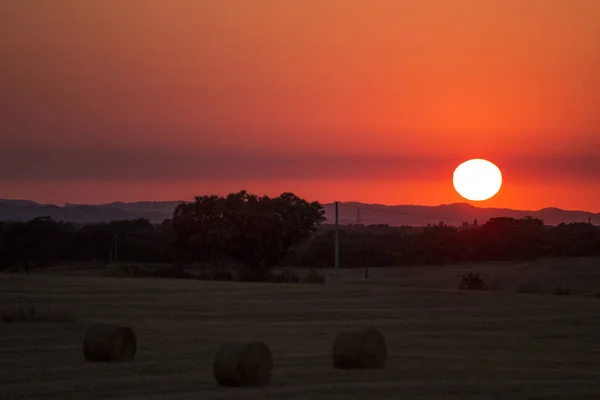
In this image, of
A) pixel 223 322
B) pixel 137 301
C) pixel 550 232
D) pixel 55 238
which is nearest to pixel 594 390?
pixel 223 322

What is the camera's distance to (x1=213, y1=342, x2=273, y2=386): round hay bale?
16984 millimetres

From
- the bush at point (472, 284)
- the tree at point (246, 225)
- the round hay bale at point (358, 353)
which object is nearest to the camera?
the round hay bale at point (358, 353)

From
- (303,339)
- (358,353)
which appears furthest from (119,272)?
(358,353)

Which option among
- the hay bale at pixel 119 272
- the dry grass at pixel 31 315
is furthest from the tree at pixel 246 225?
the dry grass at pixel 31 315

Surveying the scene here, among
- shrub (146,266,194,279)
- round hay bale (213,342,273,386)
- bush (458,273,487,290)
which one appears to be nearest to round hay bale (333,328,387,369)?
round hay bale (213,342,273,386)

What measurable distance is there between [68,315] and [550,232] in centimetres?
7390

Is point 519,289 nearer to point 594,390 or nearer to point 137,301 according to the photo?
point 137,301

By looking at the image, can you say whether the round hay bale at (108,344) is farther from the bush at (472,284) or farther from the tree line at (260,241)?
the tree line at (260,241)

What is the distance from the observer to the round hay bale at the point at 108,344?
19969 mm

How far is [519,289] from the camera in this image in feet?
161

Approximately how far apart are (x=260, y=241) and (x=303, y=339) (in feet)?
116

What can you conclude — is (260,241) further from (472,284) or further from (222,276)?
(472,284)

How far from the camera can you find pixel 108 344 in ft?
65.5

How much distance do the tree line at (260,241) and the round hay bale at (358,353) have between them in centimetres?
3987
